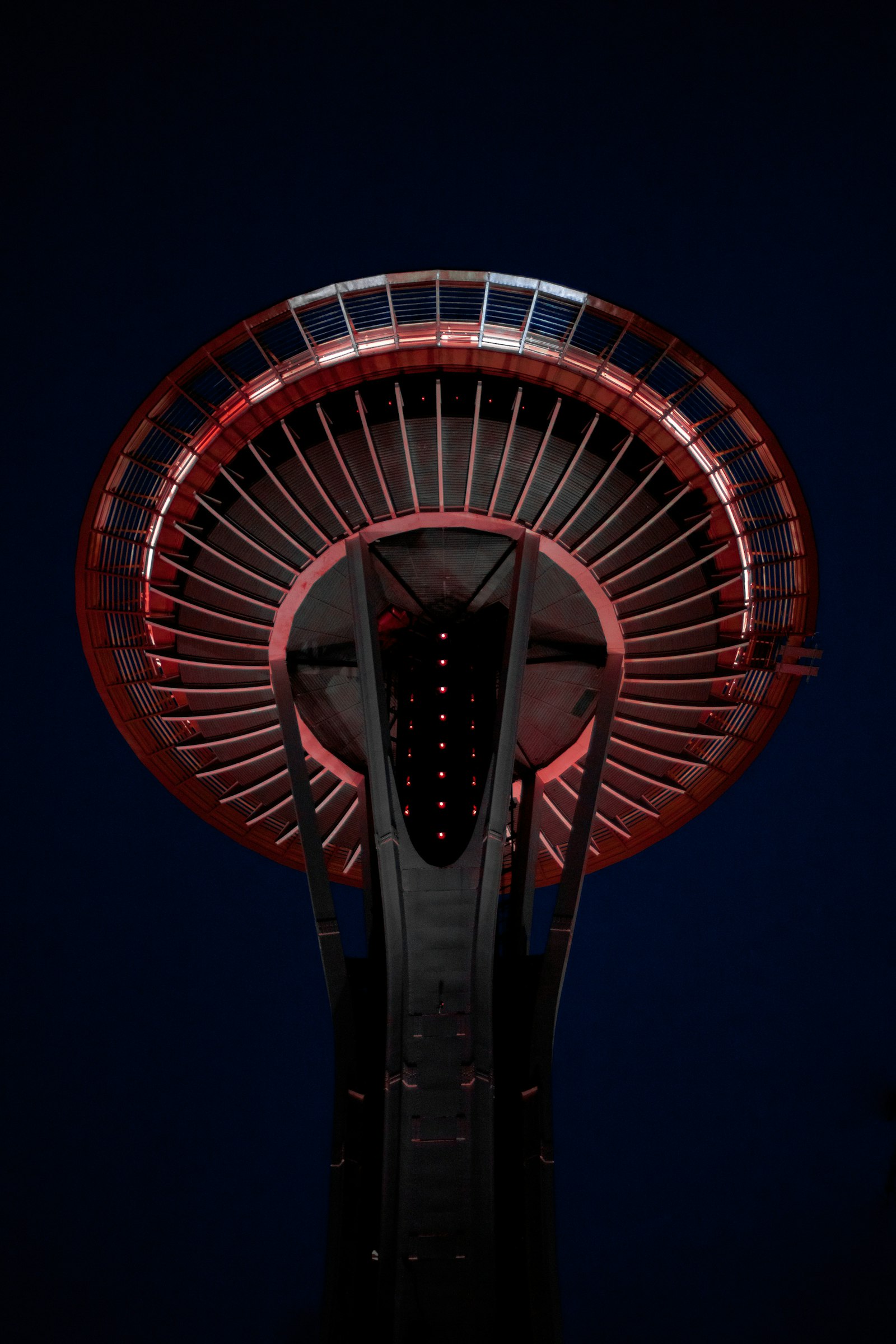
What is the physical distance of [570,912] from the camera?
14.0 m

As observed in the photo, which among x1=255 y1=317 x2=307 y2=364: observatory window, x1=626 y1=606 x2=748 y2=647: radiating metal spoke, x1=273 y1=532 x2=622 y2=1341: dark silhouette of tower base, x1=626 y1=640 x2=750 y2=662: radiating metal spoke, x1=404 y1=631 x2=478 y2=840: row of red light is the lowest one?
x1=273 y1=532 x2=622 y2=1341: dark silhouette of tower base

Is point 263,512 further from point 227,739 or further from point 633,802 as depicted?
point 633,802

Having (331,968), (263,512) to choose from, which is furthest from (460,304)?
(331,968)

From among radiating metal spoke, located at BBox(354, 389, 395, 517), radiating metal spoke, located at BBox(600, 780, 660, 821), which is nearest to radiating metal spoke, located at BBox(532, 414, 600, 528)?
radiating metal spoke, located at BBox(354, 389, 395, 517)

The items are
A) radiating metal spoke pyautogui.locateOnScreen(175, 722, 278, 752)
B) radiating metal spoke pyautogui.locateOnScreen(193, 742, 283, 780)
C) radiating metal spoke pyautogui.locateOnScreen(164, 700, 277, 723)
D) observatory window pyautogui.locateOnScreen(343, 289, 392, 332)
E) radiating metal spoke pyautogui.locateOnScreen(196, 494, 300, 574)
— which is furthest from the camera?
radiating metal spoke pyautogui.locateOnScreen(193, 742, 283, 780)

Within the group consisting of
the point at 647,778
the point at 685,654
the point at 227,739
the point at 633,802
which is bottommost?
the point at 633,802

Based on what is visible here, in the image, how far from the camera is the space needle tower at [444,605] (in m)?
13.4

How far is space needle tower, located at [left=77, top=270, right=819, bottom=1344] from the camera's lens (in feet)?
44.1

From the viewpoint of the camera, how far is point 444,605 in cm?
1933

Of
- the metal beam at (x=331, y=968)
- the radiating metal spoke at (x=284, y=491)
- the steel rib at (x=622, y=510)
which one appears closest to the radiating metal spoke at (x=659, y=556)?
the steel rib at (x=622, y=510)

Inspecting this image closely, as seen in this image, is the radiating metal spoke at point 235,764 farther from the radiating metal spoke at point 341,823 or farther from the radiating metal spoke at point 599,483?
the radiating metal spoke at point 599,483

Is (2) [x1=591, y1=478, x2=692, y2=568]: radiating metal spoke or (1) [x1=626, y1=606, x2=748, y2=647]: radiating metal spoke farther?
(1) [x1=626, y1=606, x2=748, y2=647]: radiating metal spoke

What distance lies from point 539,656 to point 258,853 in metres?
8.55

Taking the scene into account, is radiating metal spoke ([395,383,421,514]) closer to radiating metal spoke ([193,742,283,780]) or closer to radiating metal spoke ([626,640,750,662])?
radiating metal spoke ([626,640,750,662])
